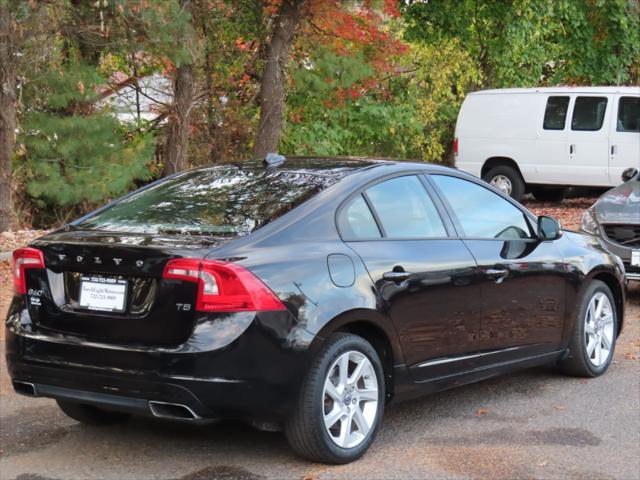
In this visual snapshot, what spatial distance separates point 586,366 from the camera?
7.36 meters

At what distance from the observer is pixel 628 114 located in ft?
60.5

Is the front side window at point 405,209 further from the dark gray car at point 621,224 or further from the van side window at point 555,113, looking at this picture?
the van side window at point 555,113

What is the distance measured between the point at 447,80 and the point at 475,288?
19.6 m

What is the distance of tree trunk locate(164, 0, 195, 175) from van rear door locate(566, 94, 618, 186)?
256 inches

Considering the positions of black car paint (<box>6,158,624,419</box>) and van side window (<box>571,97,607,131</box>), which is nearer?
black car paint (<box>6,158,624,419</box>)

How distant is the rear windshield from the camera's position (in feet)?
18.1

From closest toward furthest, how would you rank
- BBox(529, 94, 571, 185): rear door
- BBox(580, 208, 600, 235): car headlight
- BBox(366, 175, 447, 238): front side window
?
BBox(366, 175, 447, 238): front side window → BBox(580, 208, 600, 235): car headlight → BBox(529, 94, 571, 185): rear door

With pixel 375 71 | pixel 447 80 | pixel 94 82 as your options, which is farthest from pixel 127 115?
pixel 447 80

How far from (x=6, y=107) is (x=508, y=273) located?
8.99 meters

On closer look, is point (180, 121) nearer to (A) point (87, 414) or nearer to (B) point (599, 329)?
(B) point (599, 329)

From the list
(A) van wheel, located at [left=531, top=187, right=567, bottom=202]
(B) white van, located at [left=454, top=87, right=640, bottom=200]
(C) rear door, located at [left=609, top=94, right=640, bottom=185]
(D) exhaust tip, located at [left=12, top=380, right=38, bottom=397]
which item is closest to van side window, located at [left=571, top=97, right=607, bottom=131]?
(B) white van, located at [left=454, top=87, right=640, bottom=200]

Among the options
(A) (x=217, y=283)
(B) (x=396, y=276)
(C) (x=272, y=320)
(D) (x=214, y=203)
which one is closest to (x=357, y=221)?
(B) (x=396, y=276)

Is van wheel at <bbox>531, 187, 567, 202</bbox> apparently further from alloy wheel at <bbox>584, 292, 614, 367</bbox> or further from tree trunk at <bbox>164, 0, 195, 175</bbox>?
alloy wheel at <bbox>584, 292, 614, 367</bbox>

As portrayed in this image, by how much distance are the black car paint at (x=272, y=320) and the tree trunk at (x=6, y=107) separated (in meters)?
8.16
